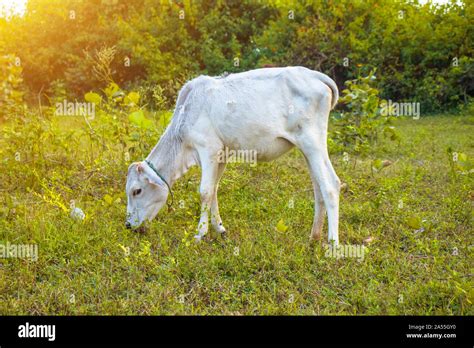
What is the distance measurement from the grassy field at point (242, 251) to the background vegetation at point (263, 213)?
2 cm

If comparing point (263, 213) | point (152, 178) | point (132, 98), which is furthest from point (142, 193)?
point (132, 98)

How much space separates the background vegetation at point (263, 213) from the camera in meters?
3.74

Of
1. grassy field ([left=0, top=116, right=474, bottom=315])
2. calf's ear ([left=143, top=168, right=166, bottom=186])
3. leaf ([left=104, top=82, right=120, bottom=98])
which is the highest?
leaf ([left=104, top=82, right=120, bottom=98])

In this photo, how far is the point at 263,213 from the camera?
5.48 m

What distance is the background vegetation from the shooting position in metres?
3.74

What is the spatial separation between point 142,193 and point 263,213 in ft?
4.42

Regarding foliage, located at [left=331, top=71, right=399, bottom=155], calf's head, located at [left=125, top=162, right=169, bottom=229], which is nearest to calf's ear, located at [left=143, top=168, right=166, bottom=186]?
calf's head, located at [left=125, top=162, right=169, bottom=229]

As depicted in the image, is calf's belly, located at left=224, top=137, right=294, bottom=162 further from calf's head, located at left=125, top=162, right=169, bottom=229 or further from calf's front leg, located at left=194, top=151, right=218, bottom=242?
calf's head, located at left=125, top=162, right=169, bottom=229

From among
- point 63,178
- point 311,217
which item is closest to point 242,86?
point 311,217

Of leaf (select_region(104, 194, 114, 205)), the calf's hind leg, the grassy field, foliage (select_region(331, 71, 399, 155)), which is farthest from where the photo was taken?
foliage (select_region(331, 71, 399, 155))

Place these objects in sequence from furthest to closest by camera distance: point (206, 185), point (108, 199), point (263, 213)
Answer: point (263, 213) → point (108, 199) → point (206, 185)

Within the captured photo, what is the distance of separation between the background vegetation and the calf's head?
19cm

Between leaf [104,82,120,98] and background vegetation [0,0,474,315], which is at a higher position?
leaf [104,82,120,98]

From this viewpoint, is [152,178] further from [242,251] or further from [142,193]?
[242,251]
